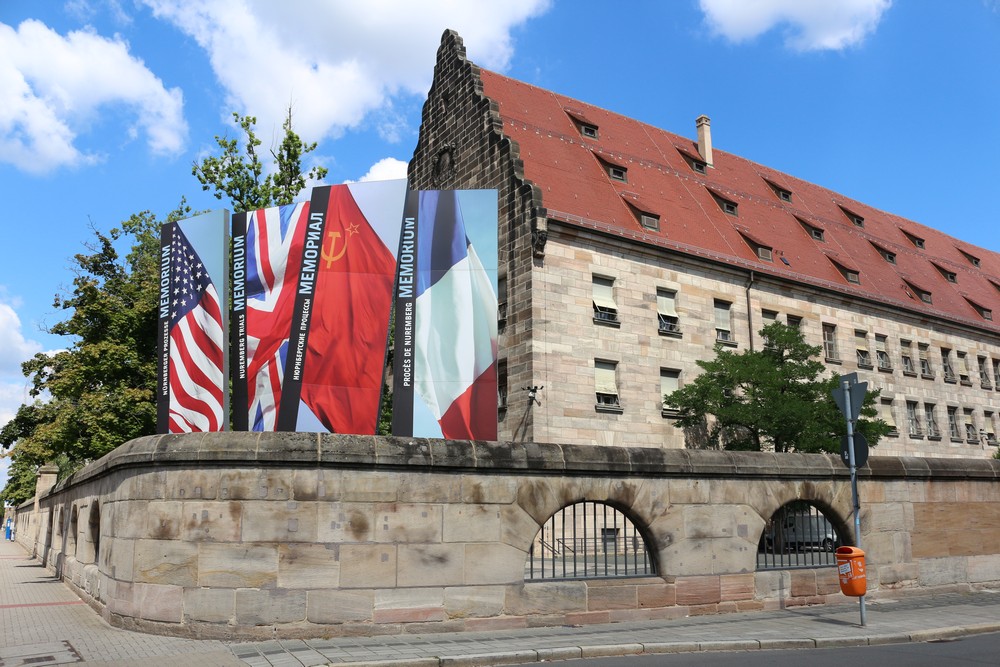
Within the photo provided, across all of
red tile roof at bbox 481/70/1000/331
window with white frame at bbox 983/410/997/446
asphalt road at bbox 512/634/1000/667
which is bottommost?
asphalt road at bbox 512/634/1000/667

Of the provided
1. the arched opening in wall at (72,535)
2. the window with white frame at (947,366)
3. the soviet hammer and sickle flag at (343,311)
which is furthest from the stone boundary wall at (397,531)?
the window with white frame at (947,366)

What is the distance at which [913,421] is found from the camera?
3912cm

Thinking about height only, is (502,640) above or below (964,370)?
below

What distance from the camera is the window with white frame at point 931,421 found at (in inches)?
1553

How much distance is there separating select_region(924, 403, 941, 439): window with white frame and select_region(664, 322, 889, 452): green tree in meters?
11.2

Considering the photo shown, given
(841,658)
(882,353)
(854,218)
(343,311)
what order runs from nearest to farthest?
(841,658) < (343,311) < (882,353) < (854,218)

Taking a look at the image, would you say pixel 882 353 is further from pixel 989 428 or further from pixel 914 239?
pixel 914 239

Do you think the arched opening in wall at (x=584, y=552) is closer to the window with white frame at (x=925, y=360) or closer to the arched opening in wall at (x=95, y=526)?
the arched opening in wall at (x=95, y=526)

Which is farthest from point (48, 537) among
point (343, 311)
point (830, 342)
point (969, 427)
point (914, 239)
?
point (914, 239)

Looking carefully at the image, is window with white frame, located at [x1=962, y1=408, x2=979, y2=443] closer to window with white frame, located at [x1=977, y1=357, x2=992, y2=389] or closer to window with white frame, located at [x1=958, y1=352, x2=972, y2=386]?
window with white frame, located at [x1=958, y1=352, x2=972, y2=386]

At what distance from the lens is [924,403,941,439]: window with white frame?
39.4m

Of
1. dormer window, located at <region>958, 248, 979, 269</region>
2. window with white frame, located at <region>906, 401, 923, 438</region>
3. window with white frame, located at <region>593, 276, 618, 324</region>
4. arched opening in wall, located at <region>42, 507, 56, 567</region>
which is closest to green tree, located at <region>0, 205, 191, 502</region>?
arched opening in wall, located at <region>42, 507, 56, 567</region>

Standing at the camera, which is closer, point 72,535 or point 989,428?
point 72,535

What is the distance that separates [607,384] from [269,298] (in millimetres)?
15899
